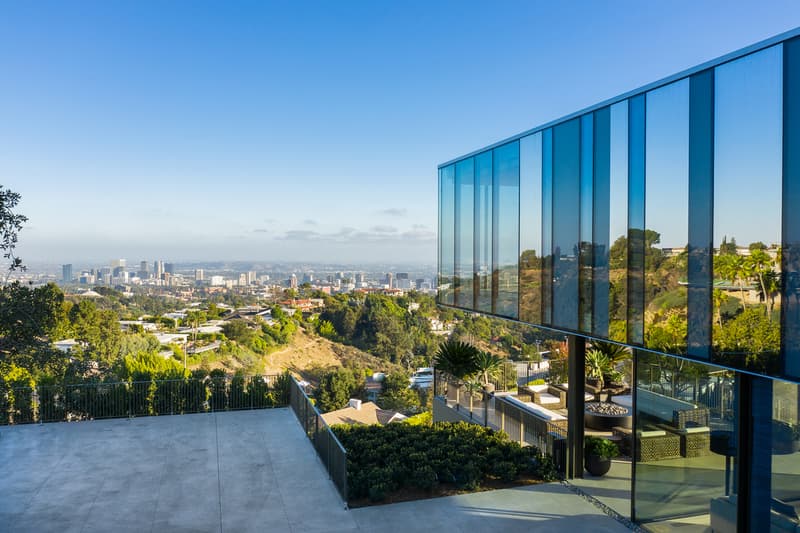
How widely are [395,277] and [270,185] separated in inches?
905

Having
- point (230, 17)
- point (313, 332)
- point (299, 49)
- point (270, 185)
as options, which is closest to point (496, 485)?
point (230, 17)

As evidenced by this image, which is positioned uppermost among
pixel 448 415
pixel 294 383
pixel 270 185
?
pixel 270 185

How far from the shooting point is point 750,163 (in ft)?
19.4

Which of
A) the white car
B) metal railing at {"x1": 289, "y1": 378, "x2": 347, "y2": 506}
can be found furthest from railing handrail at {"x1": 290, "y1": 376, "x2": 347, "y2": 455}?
the white car

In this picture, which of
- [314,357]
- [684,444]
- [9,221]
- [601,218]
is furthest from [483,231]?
[314,357]

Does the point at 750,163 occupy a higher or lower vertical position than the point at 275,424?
higher

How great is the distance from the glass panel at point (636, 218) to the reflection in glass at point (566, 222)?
1271 mm

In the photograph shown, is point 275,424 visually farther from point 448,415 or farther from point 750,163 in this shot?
point 750,163

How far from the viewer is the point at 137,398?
14289 mm

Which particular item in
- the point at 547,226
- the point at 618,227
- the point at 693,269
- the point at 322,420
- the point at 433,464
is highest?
the point at 547,226

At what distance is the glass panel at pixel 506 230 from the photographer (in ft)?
36.1

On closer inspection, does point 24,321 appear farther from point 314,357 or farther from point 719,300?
point 314,357

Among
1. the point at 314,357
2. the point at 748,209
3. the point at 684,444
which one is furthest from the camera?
the point at 314,357

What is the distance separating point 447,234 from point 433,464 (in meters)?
6.22
